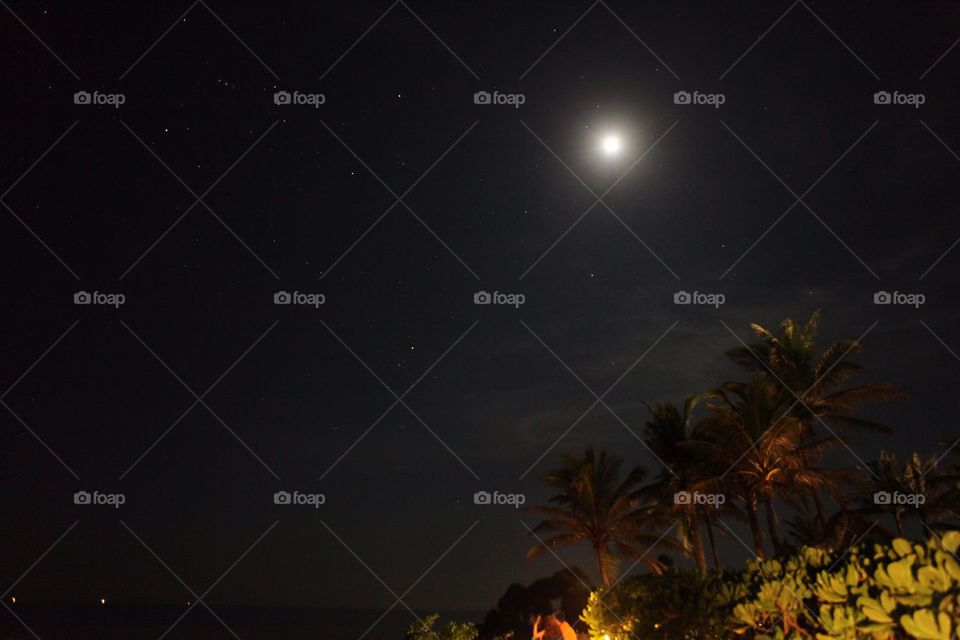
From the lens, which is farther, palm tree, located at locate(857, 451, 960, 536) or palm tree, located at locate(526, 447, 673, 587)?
palm tree, located at locate(857, 451, 960, 536)

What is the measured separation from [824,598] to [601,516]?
25.3 metres

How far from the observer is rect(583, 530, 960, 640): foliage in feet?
10.3

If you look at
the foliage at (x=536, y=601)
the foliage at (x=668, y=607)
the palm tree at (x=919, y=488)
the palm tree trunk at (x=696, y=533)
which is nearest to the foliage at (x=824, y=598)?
the foliage at (x=668, y=607)

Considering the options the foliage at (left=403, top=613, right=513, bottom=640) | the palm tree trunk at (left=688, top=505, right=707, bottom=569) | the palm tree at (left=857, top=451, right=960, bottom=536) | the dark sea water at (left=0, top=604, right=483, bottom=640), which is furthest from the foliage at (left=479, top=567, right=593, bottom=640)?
the dark sea water at (left=0, top=604, right=483, bottom=640)

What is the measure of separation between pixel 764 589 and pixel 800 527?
3952 centimetres

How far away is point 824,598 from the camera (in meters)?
4.02

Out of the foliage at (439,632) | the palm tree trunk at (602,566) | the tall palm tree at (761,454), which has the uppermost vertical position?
the tall palm tree at (761,454)

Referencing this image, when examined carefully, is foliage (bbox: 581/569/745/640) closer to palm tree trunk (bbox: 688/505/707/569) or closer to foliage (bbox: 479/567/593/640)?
palm tree trunk (bbox: 688/505/707/569)

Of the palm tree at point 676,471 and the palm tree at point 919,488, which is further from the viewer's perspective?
the palm tree at point 919,488

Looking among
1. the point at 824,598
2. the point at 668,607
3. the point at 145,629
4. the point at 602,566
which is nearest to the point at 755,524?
the point at 602,566

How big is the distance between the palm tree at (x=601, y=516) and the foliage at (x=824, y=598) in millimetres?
16702

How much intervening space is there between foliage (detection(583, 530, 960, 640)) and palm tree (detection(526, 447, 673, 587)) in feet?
54.8

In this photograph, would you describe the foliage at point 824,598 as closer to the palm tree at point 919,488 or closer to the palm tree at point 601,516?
the palm tree at point 601,516

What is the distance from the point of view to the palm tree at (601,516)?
28266 millimetres
